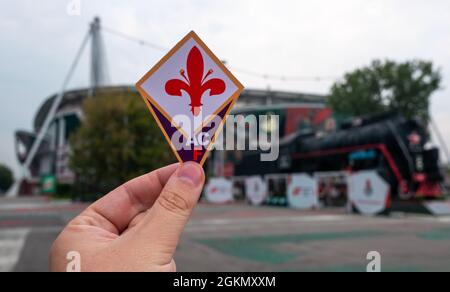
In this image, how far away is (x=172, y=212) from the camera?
1.40 m

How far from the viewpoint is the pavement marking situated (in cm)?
760

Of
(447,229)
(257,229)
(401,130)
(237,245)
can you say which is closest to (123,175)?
(237,245)

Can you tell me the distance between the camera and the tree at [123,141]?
8891mm

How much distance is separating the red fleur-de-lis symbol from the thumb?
0.25m

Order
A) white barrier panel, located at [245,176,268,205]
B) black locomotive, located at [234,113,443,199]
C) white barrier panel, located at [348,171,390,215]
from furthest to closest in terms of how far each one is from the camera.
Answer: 1. white barrier panel, located at [245,176,268,205]
2. black locomotive, located at [234,113,443,199]
3. white barrier panel, located at [348,171,390,215]

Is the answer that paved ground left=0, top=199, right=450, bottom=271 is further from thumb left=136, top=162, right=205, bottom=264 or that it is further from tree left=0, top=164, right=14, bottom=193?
tree left=0, top=164, right=14, bottom=193

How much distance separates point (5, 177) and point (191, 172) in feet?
419

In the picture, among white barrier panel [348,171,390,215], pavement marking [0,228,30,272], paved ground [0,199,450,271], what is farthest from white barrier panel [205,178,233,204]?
pavement marking [0,228,30,272]

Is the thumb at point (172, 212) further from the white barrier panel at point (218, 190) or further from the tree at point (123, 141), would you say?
the white barrier panel at point (218, 190)

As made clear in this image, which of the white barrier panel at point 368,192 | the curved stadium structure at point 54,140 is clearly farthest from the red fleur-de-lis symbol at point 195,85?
the curved stadium structure at point 54,140

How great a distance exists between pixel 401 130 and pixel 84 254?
20370mm

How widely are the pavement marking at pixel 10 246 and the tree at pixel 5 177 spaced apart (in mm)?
111571

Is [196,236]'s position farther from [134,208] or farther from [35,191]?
[35,191]
